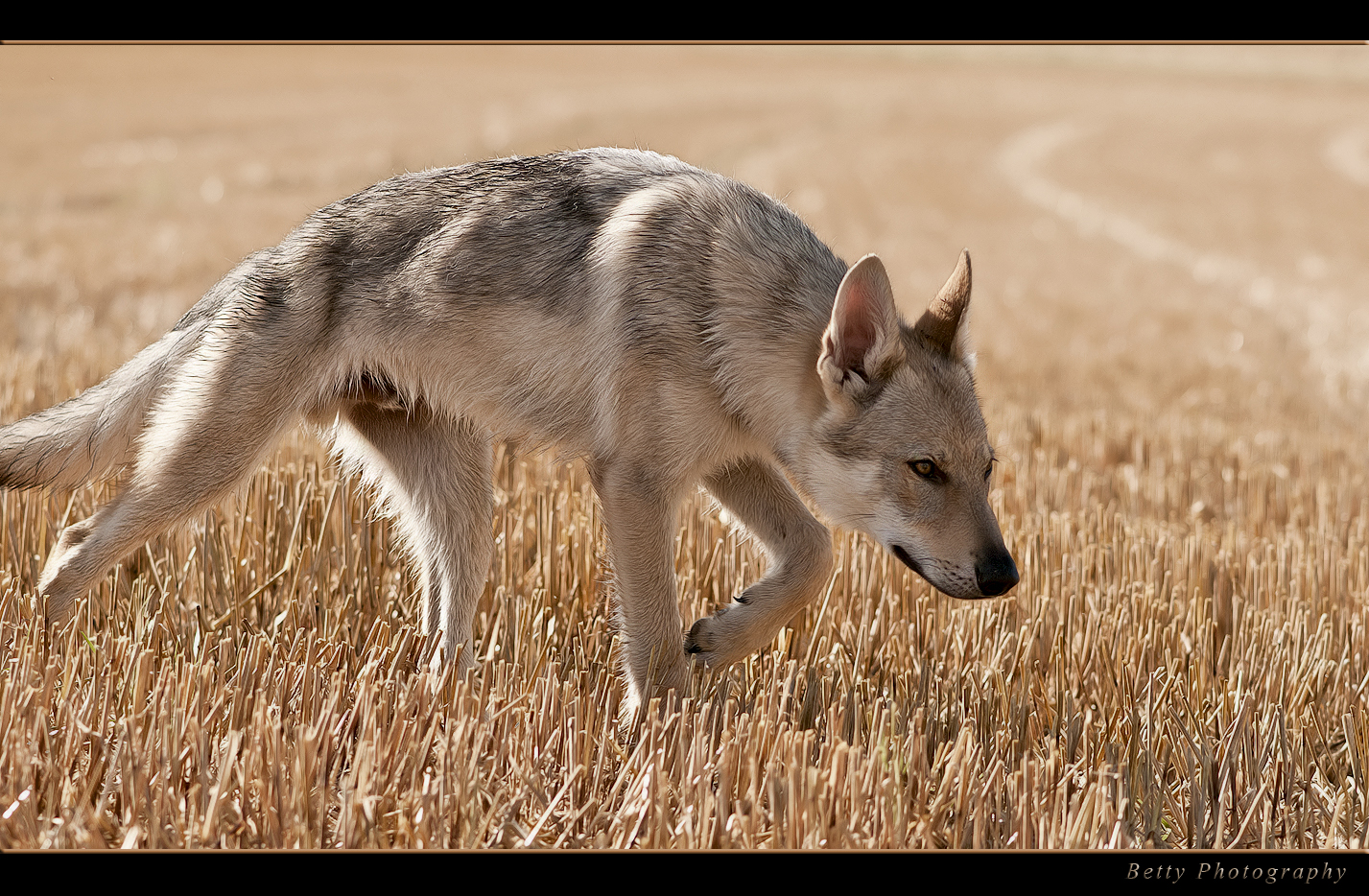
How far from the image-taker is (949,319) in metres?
4.20

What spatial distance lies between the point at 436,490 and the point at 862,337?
1768 millimetres

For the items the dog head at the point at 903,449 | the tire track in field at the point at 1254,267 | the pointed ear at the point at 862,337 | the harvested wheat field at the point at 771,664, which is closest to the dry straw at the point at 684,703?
the harvested wheat field at the point at 771,664

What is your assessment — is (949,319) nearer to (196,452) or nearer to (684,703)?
(684,703)

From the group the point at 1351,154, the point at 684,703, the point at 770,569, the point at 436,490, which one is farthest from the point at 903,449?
the point at 1351,154

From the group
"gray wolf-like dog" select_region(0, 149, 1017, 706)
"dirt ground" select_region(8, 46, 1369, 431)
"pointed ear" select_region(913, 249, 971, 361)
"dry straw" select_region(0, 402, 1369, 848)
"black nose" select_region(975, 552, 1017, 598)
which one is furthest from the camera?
"dirt ground" select_region(8, 46, 1369, 431)

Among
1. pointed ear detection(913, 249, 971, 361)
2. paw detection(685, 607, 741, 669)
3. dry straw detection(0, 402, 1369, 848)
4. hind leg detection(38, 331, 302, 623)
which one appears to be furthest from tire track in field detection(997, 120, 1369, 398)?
hind leg detection(38, 331, 302, 623)

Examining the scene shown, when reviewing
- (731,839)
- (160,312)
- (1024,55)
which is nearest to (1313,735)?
(731,839)

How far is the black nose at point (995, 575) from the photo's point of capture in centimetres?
384

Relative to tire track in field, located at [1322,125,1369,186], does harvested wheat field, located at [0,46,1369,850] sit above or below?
above

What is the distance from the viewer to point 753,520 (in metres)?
4.54

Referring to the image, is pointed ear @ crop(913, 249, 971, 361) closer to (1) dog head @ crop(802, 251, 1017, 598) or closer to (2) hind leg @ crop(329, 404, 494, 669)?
(1) dog head @ crop(802, 251, 1017, 598)

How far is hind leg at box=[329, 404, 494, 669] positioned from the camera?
15.6ft

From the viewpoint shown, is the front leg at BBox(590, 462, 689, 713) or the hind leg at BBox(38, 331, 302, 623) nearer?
the front leg at BBox(590, 462, 689, 713)

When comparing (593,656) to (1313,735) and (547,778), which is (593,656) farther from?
(1313,735)
